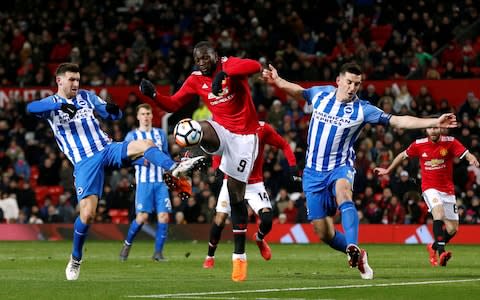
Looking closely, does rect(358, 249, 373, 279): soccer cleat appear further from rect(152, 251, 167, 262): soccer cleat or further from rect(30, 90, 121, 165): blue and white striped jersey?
rect(152, 251, 167, 262): soccer cleat

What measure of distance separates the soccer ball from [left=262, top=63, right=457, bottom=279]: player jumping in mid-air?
1.54 metres

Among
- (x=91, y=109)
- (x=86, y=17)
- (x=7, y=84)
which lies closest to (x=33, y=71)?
(x=7, y=84)

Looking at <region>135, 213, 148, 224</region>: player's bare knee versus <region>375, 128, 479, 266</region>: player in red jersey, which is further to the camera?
<region>135, 213, 148, 224</region>: player's bare knee

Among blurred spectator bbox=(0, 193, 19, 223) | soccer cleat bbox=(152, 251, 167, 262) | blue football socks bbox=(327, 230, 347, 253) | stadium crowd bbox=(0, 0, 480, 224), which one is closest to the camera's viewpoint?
blue football socks bbox=(327, 230, 347, 253)

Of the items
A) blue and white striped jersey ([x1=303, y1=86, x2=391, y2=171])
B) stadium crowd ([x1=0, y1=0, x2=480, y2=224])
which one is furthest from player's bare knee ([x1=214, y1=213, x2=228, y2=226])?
stadium crowd ([x1=0, y1=0, x2=480, y2=224])

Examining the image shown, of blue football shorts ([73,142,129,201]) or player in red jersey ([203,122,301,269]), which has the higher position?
blue football shorts ([73,142,129,201])

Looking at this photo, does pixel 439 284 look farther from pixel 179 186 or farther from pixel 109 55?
pixel 109 55

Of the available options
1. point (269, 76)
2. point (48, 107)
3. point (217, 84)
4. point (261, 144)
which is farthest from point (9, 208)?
point (217, 84)

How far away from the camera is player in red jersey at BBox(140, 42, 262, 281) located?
519 inches

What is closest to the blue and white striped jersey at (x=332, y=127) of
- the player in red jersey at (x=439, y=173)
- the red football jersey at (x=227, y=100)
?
the red football jersey at (x=227, y=100)

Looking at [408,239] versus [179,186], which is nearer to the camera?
[179,186]

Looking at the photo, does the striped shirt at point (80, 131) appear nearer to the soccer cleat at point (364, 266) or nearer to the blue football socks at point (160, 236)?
the soccer cleat at point (364, 266)

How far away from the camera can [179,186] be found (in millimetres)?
13078

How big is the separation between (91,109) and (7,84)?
2000 centimetres
